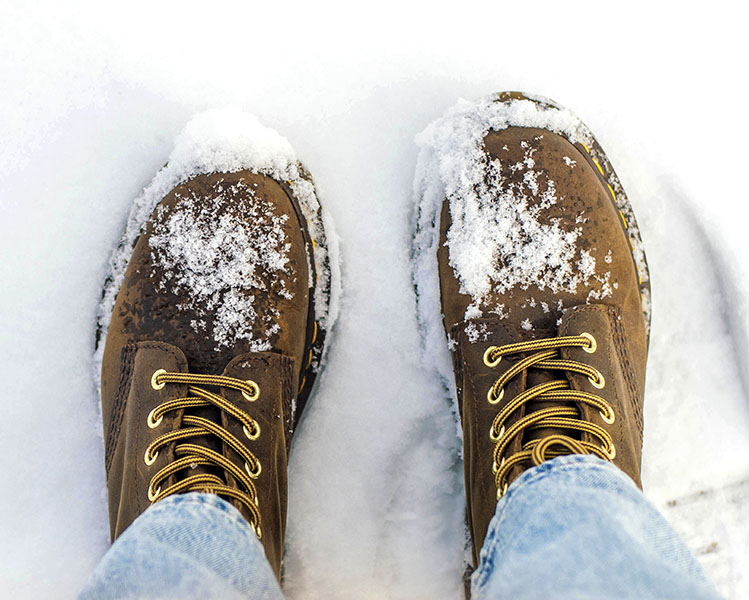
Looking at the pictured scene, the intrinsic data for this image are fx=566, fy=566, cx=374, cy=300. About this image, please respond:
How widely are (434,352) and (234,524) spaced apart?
39cm

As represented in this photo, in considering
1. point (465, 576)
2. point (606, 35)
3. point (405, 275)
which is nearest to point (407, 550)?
point (465, 576)

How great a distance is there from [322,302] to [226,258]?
6.3 inches

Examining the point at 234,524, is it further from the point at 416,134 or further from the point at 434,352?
the point at 416,134

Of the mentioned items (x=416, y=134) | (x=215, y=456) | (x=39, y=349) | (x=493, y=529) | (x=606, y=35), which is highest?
(x=606, y=35)

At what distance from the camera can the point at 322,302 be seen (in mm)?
871

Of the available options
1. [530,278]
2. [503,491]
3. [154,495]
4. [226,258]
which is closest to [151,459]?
[154,495]

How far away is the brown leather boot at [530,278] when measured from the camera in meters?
0.73

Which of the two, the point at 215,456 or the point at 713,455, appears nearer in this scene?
the point at 215,456

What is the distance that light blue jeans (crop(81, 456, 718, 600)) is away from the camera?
477 millimetres

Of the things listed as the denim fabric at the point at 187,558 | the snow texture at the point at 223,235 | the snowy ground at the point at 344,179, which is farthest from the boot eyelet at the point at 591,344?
the denim fabric at the point at 187,558

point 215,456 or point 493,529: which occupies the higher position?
point 215,456

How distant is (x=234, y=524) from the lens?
609mm

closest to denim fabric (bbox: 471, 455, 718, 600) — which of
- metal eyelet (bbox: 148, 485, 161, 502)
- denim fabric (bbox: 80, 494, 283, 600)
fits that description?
denim fabric (bbox: 80, 494, 283, 600)

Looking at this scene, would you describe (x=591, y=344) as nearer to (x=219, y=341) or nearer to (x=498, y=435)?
(x=498, y=435)
